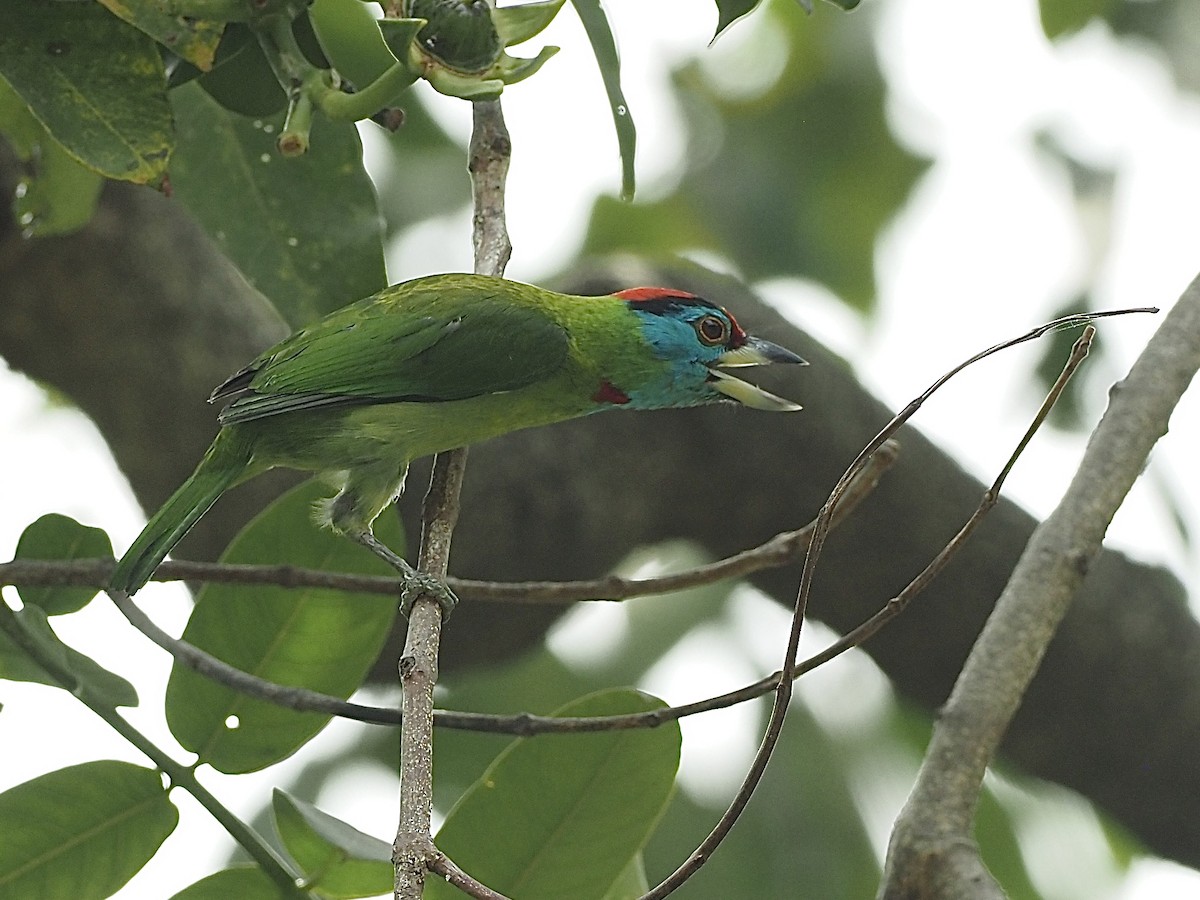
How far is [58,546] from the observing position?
204 cm

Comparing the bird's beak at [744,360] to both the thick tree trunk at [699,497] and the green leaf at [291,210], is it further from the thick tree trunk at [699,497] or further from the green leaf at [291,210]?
the green leaf at [291,210]

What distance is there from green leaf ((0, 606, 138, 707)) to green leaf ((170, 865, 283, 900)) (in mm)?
258

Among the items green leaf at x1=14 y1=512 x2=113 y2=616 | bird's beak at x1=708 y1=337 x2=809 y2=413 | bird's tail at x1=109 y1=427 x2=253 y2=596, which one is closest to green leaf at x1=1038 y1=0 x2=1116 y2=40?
bird's beak at x1=708 y1=337 x2=809 y2=413

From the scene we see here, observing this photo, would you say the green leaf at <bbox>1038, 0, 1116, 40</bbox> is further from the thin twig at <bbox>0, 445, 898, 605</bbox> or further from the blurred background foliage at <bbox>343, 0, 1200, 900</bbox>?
the thin twig at <bbox>0, 445, 898, 605</bbox>

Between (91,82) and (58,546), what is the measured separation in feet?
2.30

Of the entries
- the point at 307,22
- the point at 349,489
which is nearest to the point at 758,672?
the point at 349,489

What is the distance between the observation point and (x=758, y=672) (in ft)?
12.2

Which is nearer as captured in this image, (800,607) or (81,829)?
(800,607)

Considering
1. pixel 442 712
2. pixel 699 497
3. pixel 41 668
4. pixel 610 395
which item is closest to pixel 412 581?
pixel 442 712

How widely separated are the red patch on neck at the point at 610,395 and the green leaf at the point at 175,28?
1389 mm

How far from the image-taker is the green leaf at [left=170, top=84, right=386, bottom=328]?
2.08 m

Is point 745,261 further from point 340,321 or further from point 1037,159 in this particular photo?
point 340,321

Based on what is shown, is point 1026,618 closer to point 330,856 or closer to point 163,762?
point 330,856

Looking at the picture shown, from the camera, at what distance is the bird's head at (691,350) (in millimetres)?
2947
